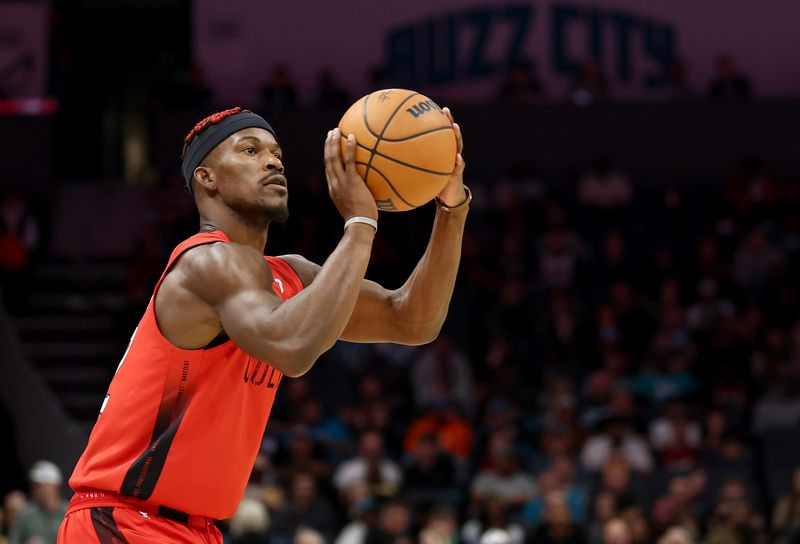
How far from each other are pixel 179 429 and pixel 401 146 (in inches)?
44.1

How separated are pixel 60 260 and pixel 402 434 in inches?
242

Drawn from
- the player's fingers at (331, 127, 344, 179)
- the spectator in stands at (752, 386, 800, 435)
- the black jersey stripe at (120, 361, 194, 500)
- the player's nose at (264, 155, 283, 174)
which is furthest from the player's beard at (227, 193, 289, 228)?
the spectator in stands at (752, 386, 800, 435)

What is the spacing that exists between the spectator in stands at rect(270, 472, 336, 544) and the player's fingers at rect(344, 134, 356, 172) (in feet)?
27.6

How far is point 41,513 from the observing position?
39.2 ft

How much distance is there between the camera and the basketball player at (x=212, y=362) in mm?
3820

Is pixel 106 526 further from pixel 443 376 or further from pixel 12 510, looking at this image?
pixel 443 376

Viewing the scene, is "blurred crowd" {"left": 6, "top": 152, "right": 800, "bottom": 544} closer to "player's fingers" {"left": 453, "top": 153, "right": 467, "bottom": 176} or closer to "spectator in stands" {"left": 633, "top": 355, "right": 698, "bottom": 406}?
"spectator in stands" {"left": 633, "top": 355, "right": 698, "bottom": 406}

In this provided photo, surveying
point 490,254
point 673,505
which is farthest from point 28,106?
point 673,505

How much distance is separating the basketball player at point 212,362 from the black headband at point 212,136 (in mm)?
→ 86

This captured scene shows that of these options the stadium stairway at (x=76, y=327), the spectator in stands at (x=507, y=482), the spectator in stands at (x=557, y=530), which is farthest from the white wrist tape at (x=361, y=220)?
the stadium stairway at (x=76, y=327)

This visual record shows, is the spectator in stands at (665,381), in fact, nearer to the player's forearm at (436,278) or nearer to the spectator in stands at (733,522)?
the spectator in stands at (733,522)

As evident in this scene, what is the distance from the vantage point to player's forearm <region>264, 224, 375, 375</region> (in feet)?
12.3

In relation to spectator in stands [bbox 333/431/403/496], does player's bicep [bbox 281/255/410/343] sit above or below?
above

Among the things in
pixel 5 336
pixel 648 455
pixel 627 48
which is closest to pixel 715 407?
pixel 648 455
